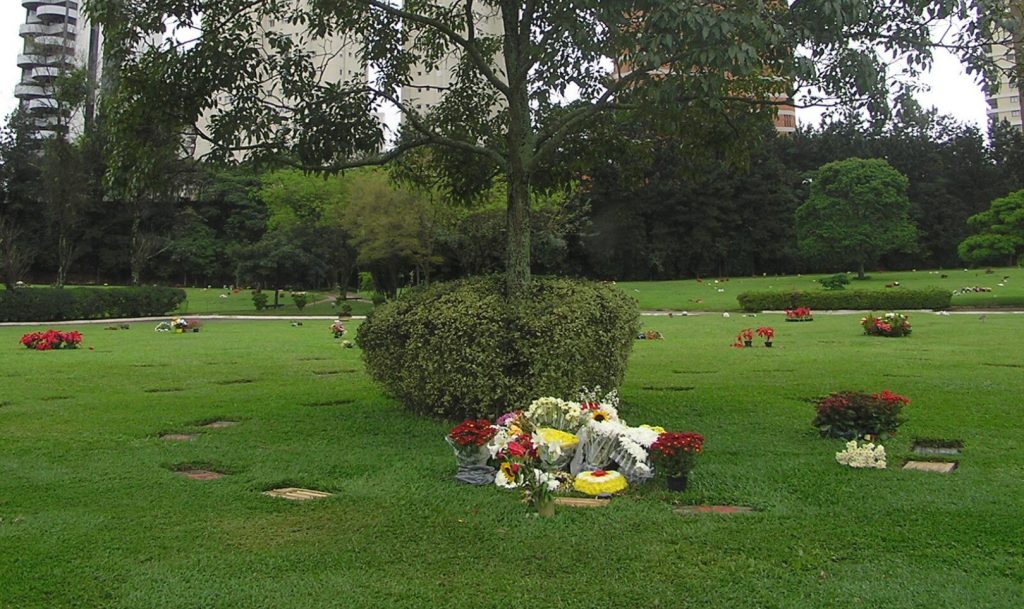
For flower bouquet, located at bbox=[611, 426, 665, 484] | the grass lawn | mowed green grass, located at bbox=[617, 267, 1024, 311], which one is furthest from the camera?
the grass lawn

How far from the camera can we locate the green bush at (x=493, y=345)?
5621 millimetres

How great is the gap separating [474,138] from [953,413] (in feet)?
16.2

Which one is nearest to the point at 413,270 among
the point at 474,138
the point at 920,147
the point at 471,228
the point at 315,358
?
the point at 471,228

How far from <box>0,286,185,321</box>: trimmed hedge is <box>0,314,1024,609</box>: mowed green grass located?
17.9 meters

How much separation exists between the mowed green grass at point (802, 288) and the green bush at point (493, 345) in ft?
69.5

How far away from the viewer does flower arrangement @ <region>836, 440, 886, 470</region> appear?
14.8ft

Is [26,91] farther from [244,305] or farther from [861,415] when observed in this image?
[861,415]

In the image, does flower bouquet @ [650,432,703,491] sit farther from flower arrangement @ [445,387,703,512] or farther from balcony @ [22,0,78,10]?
balcony @ [22,0,78,10]

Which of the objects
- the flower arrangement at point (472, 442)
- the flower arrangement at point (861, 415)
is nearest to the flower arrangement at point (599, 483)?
the flower arrangement at point (472, 442)

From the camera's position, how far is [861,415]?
5199mm

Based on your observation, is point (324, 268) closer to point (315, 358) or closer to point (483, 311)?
point (315, 358)

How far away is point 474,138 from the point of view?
25.4ft

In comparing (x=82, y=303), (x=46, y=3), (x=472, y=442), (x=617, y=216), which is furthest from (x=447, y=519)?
(x=46, y=3)

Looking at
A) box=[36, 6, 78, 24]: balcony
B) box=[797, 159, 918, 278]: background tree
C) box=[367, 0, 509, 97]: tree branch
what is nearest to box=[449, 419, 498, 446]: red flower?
box=[367, 0, 509, 97]: tree branch
